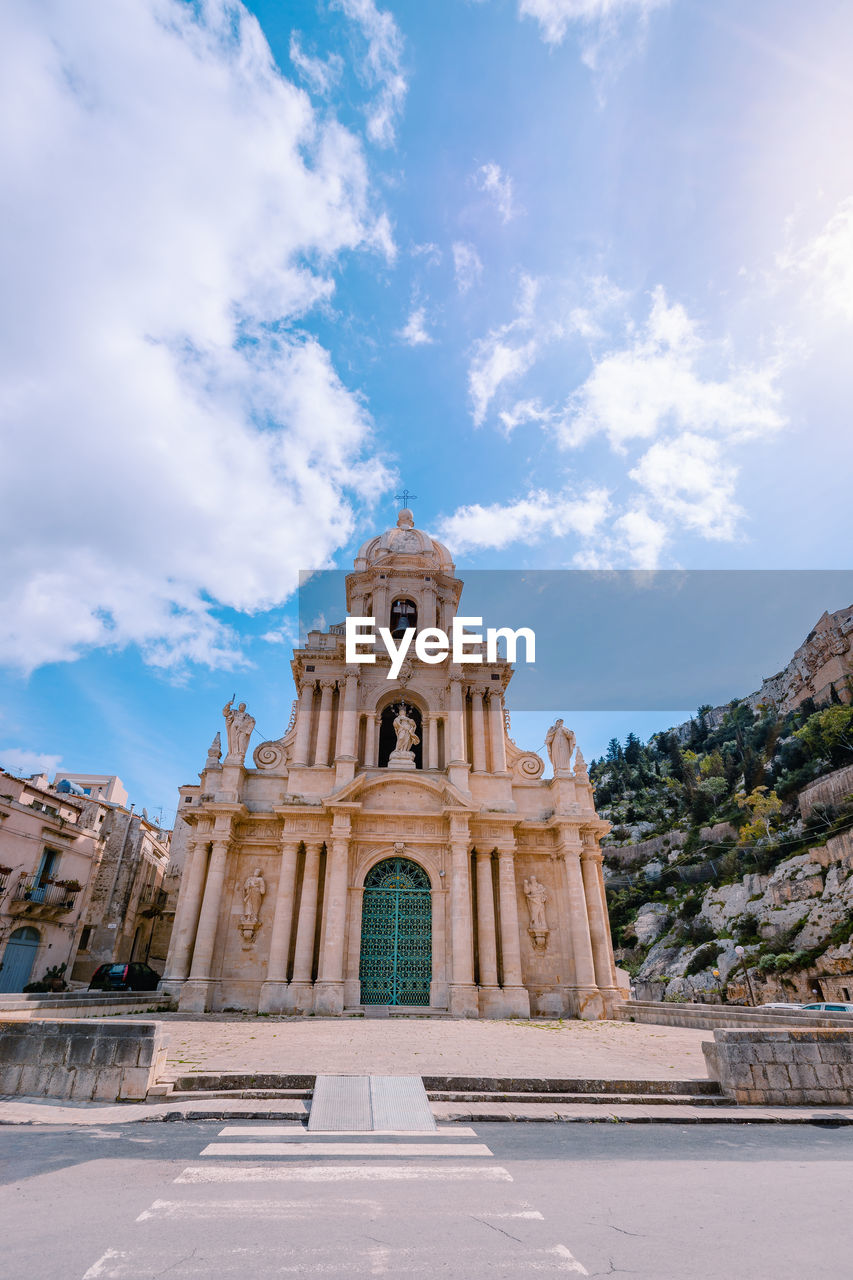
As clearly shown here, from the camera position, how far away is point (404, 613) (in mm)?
29641

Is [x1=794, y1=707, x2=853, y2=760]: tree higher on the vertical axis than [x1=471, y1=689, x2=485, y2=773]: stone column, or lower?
higher

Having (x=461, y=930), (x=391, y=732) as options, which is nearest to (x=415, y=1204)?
(x=461, y=930)

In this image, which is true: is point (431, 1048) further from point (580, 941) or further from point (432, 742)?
point (432, 742)

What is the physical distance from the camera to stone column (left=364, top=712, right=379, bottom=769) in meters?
25.8

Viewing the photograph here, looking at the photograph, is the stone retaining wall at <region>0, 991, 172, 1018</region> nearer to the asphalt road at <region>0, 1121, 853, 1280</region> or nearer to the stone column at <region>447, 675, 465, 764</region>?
the asphalt road at <region>0, 1121, 853, 1280</region>

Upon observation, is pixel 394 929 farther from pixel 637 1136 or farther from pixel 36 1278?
pixel 36 1278

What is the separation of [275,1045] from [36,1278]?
9.79 m

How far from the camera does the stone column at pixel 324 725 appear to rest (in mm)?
25422

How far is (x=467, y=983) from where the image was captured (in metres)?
21.3

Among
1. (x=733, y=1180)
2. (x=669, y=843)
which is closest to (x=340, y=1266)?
(x=733, y=1180)

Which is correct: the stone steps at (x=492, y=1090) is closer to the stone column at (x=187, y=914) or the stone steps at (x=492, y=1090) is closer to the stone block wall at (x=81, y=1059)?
the stone block wall at (x=81, y=1059)

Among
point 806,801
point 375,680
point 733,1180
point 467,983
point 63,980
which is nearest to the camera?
point 733,1180

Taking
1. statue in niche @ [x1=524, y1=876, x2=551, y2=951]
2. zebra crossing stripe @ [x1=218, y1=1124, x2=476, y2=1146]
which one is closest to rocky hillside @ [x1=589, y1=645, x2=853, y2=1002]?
statue in niche @ [x1=524, y1=876, x2=551, y2=951]

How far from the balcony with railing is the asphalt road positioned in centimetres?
2758
